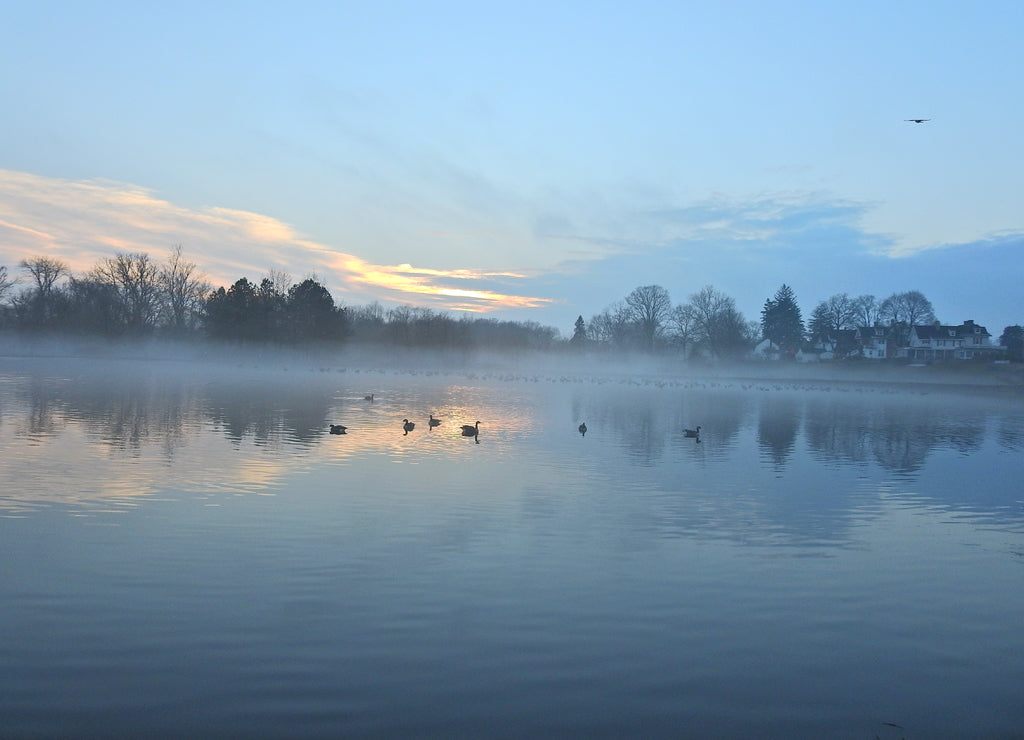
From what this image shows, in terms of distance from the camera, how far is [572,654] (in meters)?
6.91

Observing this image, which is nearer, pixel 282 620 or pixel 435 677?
pixel 435 677

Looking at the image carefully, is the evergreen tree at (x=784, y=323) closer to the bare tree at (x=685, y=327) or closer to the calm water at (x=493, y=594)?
the bare tree at (x=685, y=327)

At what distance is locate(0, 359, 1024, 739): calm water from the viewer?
5863 mm

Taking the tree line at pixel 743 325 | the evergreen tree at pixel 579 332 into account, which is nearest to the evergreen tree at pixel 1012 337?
the tree line at pixel 743 325

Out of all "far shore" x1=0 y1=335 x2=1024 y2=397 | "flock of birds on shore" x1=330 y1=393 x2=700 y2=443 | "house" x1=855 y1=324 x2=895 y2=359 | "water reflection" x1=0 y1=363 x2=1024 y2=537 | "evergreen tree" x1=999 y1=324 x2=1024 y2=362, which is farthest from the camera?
"house" x1=855 y1=324 x2=895 y2=359

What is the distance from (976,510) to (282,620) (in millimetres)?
13004

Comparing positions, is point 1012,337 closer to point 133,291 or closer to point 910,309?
point 910,309

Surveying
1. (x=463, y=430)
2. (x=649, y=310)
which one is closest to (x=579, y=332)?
(x=649, y=310)

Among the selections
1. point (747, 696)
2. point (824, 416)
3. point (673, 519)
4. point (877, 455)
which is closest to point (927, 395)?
point (824, 416)

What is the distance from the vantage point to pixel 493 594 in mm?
8500

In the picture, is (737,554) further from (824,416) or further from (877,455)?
(824,416)

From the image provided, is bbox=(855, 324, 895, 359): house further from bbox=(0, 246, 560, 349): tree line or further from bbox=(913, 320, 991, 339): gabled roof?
bbox=(0, 246, 560, 349): tree line

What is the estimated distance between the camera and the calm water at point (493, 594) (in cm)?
586

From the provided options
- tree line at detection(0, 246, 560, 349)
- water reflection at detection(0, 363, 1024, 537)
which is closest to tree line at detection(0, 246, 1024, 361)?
tree line at detection(0, 246, 560, 349)
